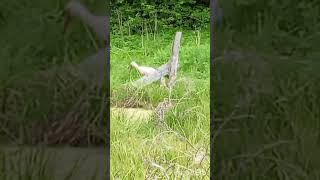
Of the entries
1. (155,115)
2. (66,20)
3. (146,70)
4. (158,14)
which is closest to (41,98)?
(66,20)

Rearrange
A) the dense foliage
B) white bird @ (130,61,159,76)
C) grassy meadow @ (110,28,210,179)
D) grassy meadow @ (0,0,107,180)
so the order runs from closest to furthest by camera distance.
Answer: grassy meadow @ (0,0,107,180), grassy meadow @ (110,28,210,179), white bird @ (130,61,159,76), the dense foliage

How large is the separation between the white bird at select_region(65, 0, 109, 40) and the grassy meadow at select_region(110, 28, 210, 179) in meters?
0.36

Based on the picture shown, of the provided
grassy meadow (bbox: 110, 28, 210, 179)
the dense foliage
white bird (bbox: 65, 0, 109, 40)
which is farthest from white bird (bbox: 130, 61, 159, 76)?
white bird (bbox: 65, 0, 109, 40)

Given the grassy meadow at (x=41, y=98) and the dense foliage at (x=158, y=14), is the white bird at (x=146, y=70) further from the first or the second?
the grassy meadow at (x=41, y=98)

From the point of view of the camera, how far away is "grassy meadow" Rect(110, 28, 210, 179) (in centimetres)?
155

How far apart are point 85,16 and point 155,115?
0.46 metres

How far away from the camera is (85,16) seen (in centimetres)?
139

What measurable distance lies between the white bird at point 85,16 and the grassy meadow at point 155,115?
36 cm

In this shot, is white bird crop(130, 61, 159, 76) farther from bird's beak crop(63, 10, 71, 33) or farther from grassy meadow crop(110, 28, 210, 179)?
bird's beak crop(63, 10, 71, 33)

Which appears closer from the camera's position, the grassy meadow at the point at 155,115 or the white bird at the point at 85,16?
the white bird at the point at 85,16

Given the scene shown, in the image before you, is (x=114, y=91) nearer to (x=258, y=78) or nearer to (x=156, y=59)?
(x=156, y=59)

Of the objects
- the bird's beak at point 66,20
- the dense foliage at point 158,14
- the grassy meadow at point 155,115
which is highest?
the dense foliage at point 158,14

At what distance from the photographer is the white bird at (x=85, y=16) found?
1.37 metres

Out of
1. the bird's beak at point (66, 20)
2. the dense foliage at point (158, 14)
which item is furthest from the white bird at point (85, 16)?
the dense foliage at point (158, 14)
